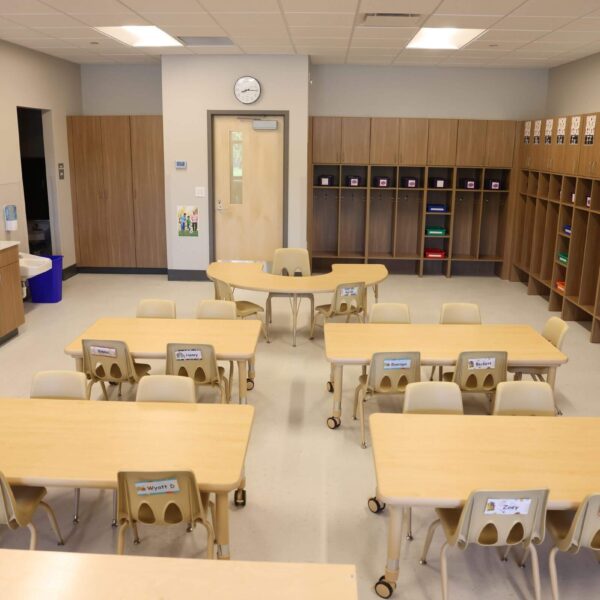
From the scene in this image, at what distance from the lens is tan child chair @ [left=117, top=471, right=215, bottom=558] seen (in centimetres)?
270

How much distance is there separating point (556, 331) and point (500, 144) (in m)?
5.53

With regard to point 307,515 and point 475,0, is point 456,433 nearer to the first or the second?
point 307,515

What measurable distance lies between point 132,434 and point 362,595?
139 centimetres

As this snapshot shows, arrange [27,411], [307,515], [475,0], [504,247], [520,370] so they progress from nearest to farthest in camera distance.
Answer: [27,411] → [307,515] → [520,370] → [475,0] → [504,247]

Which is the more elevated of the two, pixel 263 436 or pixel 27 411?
pixel 27 411

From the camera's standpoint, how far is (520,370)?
4805 millimetres

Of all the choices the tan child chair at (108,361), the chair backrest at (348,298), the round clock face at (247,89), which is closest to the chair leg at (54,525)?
the tan child chair at (108,361)

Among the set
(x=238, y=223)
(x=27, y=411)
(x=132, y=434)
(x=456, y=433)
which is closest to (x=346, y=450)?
(x=456, y=433)

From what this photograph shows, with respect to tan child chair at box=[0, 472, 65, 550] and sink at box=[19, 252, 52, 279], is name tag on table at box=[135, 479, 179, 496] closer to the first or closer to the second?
tan child chair at box=[0, 472, 65, 550]

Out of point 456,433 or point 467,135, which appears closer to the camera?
point 456,433

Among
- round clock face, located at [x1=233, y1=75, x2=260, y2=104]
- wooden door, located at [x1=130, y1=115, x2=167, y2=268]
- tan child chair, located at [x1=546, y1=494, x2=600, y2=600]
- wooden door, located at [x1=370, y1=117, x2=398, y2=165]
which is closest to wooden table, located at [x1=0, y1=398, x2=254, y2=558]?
tan child chair, located at [x1=546, y1=494, x2=600, y2=600]

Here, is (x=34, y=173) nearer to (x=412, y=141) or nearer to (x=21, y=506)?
(x=412, y=141)

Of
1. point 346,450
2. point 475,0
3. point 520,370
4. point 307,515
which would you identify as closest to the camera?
point 307,515

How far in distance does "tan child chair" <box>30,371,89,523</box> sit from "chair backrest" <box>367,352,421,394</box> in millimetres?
1869
